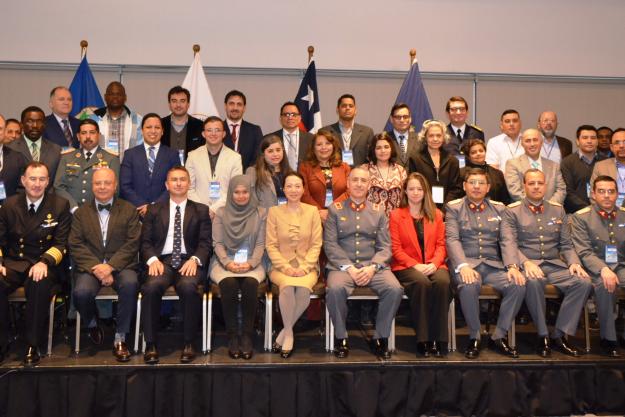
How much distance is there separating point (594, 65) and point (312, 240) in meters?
5.50

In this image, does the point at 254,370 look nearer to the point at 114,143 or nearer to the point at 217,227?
the point at 217,227

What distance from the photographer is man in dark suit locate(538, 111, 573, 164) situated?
6.44 meters

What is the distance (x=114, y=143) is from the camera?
19.6 feet

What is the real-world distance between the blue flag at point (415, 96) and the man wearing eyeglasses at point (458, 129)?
1.05 m

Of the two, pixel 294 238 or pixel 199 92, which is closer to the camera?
pixel 294 238

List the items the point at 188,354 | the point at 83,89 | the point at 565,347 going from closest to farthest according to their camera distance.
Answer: the point at 188,354
the point at 565,347
the point at 83,89

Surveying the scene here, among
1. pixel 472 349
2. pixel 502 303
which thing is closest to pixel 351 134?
pixel 502 303

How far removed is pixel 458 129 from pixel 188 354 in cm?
355

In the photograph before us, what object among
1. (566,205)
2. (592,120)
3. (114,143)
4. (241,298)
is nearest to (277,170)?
(241,298)

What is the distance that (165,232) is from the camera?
4.99m

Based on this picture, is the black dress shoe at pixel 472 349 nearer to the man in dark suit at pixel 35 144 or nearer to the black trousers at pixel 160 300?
the black trousers at pixel 160 300

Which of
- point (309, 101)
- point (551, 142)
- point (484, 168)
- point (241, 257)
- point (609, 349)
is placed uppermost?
point (309, 101)

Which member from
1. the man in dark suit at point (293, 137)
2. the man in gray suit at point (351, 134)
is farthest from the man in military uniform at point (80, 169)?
the man in gray suit at point (351, 134)

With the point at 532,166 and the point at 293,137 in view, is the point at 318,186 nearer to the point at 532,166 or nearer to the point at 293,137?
the point at 293,137
